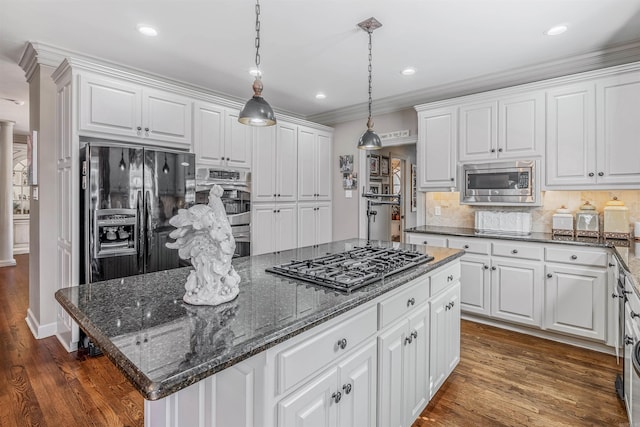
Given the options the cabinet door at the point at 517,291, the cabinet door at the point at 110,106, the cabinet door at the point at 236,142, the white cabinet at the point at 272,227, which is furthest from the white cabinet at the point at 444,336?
the cabinet door at the point at 110,106

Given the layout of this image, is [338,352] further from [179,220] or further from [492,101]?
[492,101]

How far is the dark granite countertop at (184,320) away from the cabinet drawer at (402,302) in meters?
0.11

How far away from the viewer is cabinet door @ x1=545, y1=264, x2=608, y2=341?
283 centimetres

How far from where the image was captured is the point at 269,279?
64.4 inches

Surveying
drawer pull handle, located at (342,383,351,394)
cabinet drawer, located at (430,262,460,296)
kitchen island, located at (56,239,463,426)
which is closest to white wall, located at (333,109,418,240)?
cabinet drawer, located at (430,262,460,296)

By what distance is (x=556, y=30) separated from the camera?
2.69 metres

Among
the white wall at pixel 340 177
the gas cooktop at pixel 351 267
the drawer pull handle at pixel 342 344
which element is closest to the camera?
the drawer pull handle at pixel 342 344

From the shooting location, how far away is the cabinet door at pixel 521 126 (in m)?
3.31

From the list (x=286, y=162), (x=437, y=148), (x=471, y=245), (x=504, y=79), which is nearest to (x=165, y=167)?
(x=286, y=162)

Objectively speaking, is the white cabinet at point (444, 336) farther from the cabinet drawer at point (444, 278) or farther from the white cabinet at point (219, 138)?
the white cabinet at point (219, 138)

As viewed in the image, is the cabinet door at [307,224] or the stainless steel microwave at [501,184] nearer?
the stainless steel microwave at [501,184]

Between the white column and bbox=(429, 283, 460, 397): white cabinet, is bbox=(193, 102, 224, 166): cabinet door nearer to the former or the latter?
bbox=(429, 283, 460, 397): white cabinet

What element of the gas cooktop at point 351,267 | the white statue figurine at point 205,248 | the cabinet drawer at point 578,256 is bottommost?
the cabinet drawer at point 578,256

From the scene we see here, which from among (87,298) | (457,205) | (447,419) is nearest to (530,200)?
(457,205)
